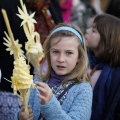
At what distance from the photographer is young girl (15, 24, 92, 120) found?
8.82 feet

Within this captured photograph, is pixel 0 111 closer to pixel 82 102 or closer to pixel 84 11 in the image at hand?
pixel 82 102

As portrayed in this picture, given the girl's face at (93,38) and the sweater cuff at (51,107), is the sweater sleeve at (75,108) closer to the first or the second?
the sweater cuff at (51,107)

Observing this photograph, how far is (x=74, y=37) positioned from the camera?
289cm

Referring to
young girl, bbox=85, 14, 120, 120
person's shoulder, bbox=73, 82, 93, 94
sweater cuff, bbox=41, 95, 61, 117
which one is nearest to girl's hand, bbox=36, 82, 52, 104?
sweater cuff, bbox=41, 95, 61, 117

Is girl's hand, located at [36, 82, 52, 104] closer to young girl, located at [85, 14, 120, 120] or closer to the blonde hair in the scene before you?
the blonde hair

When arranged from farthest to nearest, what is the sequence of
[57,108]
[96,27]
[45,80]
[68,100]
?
[96,27]
[45,80]
[68,100]
[57,108]

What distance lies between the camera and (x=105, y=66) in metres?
3.37

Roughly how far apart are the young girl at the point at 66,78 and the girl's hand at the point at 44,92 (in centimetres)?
8

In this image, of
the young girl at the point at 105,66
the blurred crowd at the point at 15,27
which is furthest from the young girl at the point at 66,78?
the blurred crowd at the point at 15,27

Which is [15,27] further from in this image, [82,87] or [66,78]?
[82,87]

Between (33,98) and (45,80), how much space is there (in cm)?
15

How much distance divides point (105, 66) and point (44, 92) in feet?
3.26

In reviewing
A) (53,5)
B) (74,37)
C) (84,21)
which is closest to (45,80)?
(74,37)

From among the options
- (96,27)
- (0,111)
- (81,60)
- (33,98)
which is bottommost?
(0,111)
